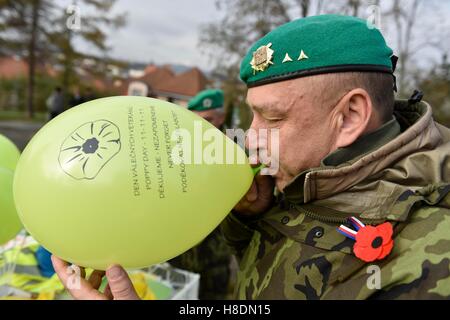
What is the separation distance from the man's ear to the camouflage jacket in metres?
0.03

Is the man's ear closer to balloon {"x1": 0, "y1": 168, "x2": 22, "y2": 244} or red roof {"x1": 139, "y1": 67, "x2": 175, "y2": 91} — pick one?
balloon {"x1": 0, "y1": 168, "x2": 22, "y2": 244}

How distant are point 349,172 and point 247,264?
527mm

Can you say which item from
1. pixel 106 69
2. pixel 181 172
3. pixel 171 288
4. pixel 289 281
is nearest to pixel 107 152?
pixel 181 172

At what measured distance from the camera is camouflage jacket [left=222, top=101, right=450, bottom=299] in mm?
889

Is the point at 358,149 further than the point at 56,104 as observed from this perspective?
No

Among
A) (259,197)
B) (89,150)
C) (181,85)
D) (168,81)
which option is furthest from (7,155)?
(168,81)

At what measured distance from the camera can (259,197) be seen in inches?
52.1

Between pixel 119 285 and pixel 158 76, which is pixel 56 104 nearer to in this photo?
pixel 119 285

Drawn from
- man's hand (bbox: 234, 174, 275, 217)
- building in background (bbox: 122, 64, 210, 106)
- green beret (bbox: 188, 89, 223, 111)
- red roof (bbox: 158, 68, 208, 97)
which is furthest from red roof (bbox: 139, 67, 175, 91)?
man's hand (bbox: 234, 174, 275, 217)

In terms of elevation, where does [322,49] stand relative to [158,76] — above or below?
below

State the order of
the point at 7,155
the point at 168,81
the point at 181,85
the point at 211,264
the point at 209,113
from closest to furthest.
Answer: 1. the point at 7,155
2. the point at 211,264
3. the point at 209,113
4. the point at 181,85
5. the point at 168,81

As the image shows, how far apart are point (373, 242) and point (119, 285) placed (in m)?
0.65

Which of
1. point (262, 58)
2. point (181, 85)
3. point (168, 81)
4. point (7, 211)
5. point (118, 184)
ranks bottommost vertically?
point (7, 211)

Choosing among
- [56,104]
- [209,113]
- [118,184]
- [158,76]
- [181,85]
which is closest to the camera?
[118,184]
